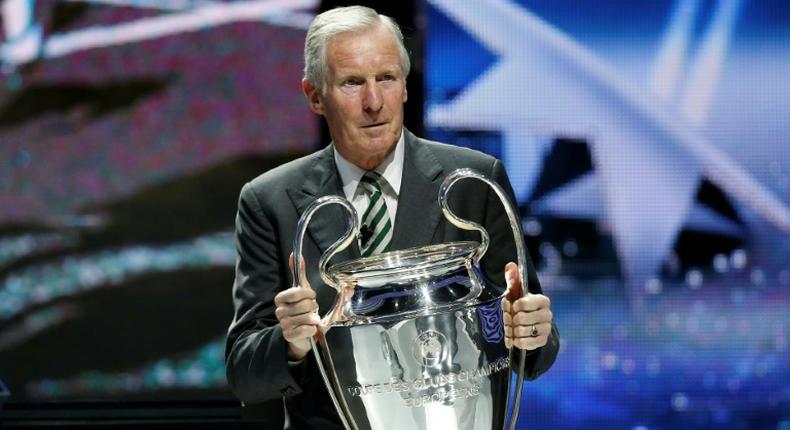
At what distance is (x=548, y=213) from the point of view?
A: 15.2 ft

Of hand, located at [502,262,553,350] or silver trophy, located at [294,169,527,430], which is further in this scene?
hand, located at [502,262,553,350]

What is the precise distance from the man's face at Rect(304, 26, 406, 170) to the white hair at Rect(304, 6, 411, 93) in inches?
0.5

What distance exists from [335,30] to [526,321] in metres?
0.58

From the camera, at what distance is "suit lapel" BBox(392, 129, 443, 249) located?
5.89ft

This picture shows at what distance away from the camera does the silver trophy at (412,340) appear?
4.77 feet

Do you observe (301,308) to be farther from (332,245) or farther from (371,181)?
(371,181)

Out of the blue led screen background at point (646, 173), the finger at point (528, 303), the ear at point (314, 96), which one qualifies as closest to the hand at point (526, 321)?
the finger at point (528, 303)

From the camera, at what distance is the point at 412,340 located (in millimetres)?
1448

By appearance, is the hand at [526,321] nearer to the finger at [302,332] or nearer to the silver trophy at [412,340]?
the silver trophy at [412,340]

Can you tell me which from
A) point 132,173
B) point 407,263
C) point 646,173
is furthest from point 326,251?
point 646,173

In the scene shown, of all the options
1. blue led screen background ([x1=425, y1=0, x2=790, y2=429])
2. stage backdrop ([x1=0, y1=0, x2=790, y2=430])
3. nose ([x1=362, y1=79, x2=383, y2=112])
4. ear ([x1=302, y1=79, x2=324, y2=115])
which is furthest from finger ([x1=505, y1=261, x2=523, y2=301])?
blue led screen background ([x1=425, y1=0, x2=790, y2=429])

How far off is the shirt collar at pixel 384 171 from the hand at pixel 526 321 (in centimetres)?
37

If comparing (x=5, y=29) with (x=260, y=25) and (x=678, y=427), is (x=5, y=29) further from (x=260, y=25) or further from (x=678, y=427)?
(x=678, y=427)

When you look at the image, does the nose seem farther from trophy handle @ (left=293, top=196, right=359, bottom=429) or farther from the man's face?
trophy handle @ (left=293, top=196, right=359, bottom=429)
